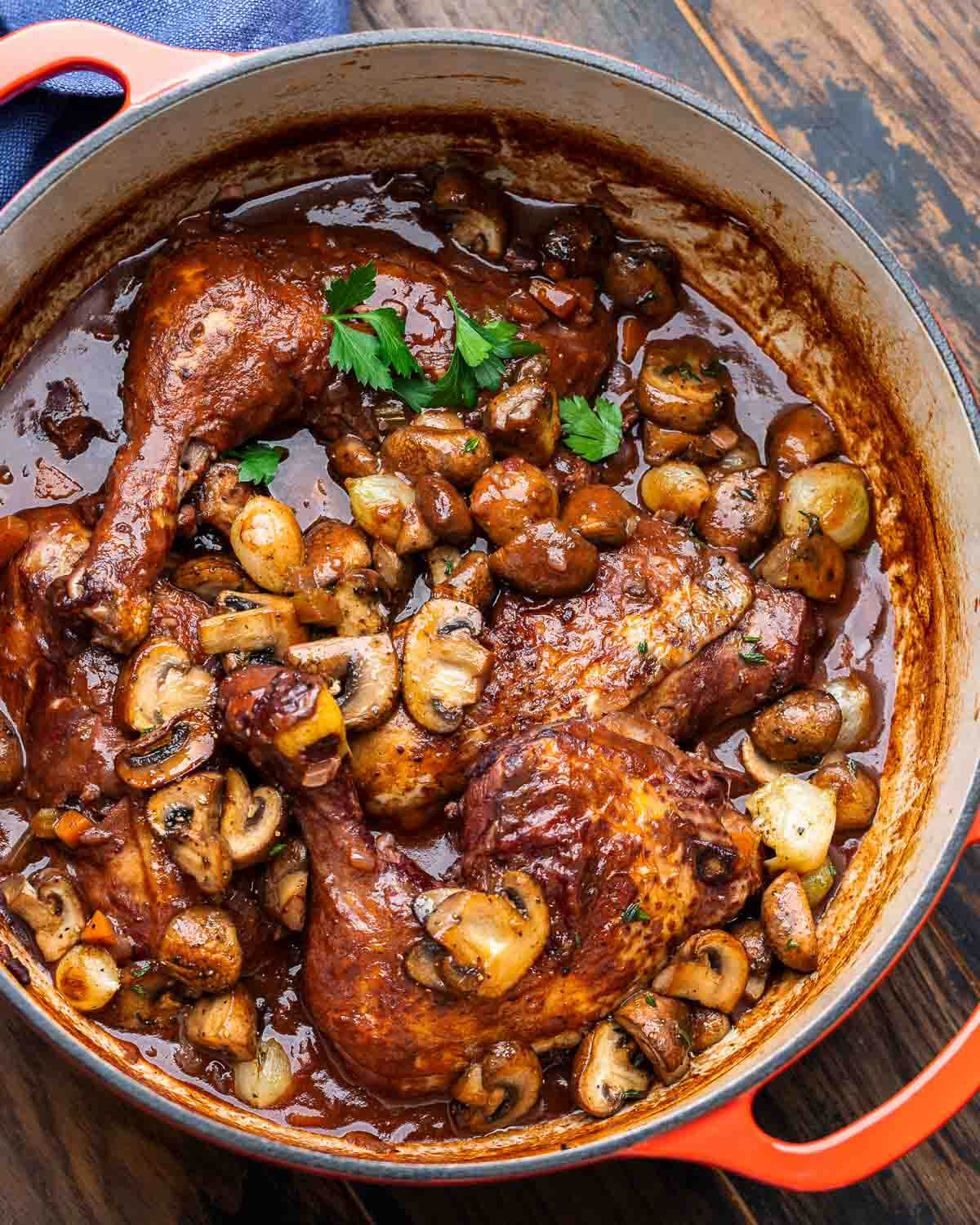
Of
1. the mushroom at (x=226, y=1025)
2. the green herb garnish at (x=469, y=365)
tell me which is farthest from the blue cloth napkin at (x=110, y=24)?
the mushroom at (x=226, y=1025)

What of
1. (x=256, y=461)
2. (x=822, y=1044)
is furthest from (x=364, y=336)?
(x=822, y=1044)

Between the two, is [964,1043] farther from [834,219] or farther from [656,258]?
[656,258]

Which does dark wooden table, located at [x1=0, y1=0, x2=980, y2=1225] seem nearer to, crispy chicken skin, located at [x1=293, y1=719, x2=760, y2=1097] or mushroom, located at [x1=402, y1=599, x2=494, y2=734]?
crispy chicken skin, located at [x1=293, y1=719, x2=760, y2=1097]

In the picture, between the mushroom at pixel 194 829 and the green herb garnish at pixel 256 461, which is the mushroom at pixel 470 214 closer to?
the green herb garnish at pixel 256 461

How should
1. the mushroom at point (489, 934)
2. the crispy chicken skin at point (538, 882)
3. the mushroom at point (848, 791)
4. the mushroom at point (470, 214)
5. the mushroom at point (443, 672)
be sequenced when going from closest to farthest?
the mushroom at point (489, 934), the crispy chicken skin at point (538, 882), the mushroom at point (443, 672), the mushroom at point (848, 791), the mushroom at point (470, 214)

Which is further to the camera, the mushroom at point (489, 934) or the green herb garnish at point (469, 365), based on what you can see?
the green herb garnish at point (469, 365)

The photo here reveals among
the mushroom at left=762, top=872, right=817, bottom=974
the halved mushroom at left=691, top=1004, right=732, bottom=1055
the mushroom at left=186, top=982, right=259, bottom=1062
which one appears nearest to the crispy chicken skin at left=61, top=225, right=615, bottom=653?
the mushroom at left=186, top=982, right=259, bottom=1062
